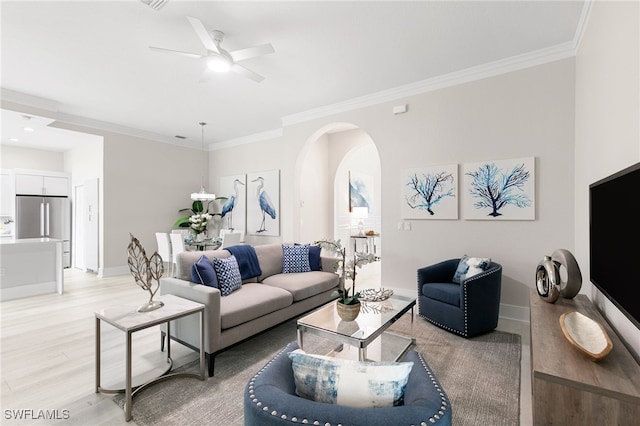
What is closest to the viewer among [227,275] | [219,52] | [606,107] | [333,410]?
[333,410]

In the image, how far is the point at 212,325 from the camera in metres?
2.36

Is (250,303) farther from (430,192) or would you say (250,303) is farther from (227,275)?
(430,192)

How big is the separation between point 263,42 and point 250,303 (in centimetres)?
264

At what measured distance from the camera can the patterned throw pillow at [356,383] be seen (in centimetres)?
94

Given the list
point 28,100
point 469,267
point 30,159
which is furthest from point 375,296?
point 30,159

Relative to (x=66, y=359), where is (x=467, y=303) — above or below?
above

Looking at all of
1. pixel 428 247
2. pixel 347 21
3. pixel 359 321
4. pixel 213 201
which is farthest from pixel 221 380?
pixel 213 201

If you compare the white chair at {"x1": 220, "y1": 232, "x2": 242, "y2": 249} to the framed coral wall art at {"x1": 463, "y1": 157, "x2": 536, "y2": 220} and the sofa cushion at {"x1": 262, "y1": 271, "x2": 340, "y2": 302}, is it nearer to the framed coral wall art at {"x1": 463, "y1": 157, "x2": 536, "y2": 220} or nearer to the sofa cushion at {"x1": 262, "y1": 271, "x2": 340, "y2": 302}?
the sofa cushion at {"x1": 262, "y1": 271, "x2": 340, "y2": 302}

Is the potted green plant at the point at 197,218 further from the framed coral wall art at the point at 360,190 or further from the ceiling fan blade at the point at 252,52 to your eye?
the ceiling fan blade at the point at 252,52

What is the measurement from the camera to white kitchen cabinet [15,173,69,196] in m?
6.18

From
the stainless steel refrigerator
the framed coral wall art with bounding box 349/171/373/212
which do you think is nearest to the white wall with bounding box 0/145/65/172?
the stainless steel refrigerator

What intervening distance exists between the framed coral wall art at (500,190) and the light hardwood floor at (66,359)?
1.27 metres

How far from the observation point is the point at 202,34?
256 cm

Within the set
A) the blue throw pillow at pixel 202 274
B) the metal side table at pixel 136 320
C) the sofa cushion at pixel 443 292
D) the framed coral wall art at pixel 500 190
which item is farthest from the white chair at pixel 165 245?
the framed coral wall art at pixel 500 190
